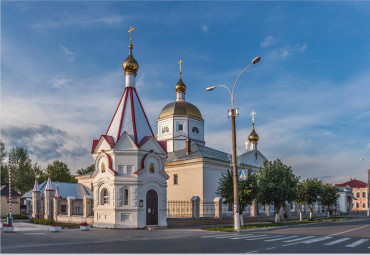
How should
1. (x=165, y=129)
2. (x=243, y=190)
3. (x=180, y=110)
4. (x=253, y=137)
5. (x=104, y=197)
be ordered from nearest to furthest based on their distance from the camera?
1. (x=104, y=197)
2. (x=243, y=190)
3. (x=180, y=110)
4. (x=165, y=129)
5. (x=253, y=137)

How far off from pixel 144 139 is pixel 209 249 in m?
14.4

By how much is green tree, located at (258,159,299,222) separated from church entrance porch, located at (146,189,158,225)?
1077cm

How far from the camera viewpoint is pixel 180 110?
46.1 m

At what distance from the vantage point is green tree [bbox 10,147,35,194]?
65.1 meters

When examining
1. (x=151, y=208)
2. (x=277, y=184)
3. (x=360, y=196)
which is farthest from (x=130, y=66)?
(x=360, y=196)

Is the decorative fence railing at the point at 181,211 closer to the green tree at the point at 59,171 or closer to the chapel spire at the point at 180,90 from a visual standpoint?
the chapel spire at the point at 180,90

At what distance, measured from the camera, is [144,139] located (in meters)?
26.8

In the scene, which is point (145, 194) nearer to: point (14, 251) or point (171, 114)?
point (14, 251)

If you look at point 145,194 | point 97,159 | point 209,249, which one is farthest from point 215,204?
point 209,249

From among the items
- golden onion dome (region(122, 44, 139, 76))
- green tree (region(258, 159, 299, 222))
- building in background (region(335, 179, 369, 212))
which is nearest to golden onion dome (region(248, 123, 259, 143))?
green tree (region(258, 159, 299, 222))

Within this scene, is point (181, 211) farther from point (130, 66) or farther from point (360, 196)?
point (360, 196)

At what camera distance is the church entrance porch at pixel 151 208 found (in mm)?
25750

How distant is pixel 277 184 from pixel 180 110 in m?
17.4

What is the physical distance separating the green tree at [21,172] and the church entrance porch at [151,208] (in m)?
47.4
